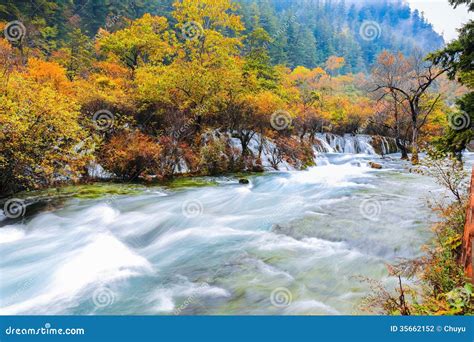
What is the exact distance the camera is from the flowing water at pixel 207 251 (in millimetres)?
5348

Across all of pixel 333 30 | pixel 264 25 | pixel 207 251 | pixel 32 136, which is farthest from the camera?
pixel 333 30

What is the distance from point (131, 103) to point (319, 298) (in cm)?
1345

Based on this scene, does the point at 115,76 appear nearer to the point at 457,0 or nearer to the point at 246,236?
the point at 246,236

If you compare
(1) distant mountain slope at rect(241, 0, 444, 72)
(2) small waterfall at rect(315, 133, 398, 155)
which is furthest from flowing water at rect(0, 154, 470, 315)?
(2) small waterfall at rect(315, 133, 398, 155)

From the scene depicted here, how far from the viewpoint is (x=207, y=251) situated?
745cm

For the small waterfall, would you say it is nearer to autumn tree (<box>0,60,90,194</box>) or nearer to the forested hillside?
the forested hillside

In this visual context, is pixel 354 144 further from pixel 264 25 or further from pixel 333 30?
pixel 333 30

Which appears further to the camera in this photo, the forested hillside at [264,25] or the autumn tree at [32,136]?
the forested hillside at [264,25]

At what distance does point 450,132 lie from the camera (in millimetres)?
9109

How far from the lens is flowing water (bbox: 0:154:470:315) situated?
535cm

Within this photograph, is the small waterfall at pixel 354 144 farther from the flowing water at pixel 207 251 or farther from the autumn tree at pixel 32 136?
the autumn tree at pixel 32 136

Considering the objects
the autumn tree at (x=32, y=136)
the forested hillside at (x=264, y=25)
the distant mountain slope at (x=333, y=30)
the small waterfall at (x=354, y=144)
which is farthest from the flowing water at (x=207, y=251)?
the forested hillside at (x=264, y=25)

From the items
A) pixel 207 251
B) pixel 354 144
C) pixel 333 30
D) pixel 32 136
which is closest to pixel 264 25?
pixel 354 144

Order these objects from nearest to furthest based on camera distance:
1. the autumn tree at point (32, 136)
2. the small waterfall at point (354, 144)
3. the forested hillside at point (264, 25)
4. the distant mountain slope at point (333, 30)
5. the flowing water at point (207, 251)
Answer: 1. the flowing water at point (207, 251)
2. the autumn tree at point (32, 136)
3. the small waterfall at point (354, 144)
4. the forested hillside at point (264, 25)
5. the distant mountain slope at point (333, 30)
